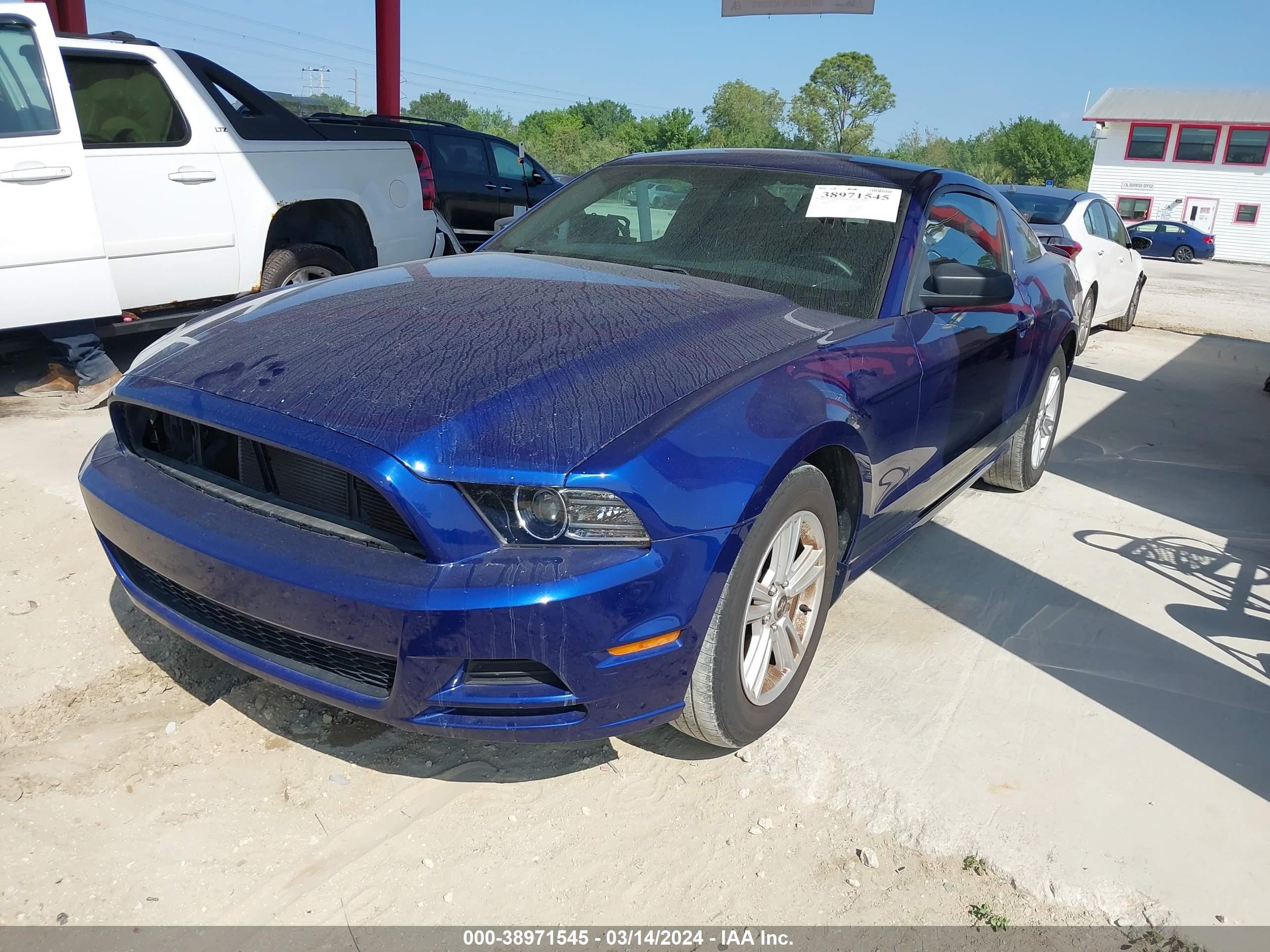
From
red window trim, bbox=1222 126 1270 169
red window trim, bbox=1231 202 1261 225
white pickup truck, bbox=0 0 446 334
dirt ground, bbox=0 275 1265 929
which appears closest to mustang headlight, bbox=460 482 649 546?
dirt ground, bbox=0 275 1265 929

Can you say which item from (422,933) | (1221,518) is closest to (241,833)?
(422,933)

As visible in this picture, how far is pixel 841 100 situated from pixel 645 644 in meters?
88.3

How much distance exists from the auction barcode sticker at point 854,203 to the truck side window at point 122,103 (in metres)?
3.95

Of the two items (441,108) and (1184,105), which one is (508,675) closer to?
(1184,105)

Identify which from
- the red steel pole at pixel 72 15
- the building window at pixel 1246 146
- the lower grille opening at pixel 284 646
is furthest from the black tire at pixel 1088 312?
the building window at pixel 1246 146

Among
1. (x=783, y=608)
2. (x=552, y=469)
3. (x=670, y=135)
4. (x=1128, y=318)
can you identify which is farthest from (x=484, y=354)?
(x=670, y=135)

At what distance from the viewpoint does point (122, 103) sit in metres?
5.45

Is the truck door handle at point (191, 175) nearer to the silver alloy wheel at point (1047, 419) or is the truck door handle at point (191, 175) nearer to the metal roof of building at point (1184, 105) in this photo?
the silver alloy wheel at point (1047, 419)

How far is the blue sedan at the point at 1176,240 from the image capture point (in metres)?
32.3

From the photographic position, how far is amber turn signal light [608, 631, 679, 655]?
6.89ft

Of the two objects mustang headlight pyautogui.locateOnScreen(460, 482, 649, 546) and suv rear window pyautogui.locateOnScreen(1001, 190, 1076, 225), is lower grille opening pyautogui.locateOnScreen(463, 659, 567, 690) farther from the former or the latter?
suv rear window pyautogui.locateOnScreen(1001, 190, 1076, 225)

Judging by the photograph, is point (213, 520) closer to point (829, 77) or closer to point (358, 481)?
point (358, 481)

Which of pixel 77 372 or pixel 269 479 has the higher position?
pixel 269 479

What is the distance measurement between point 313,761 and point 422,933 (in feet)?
2.21
